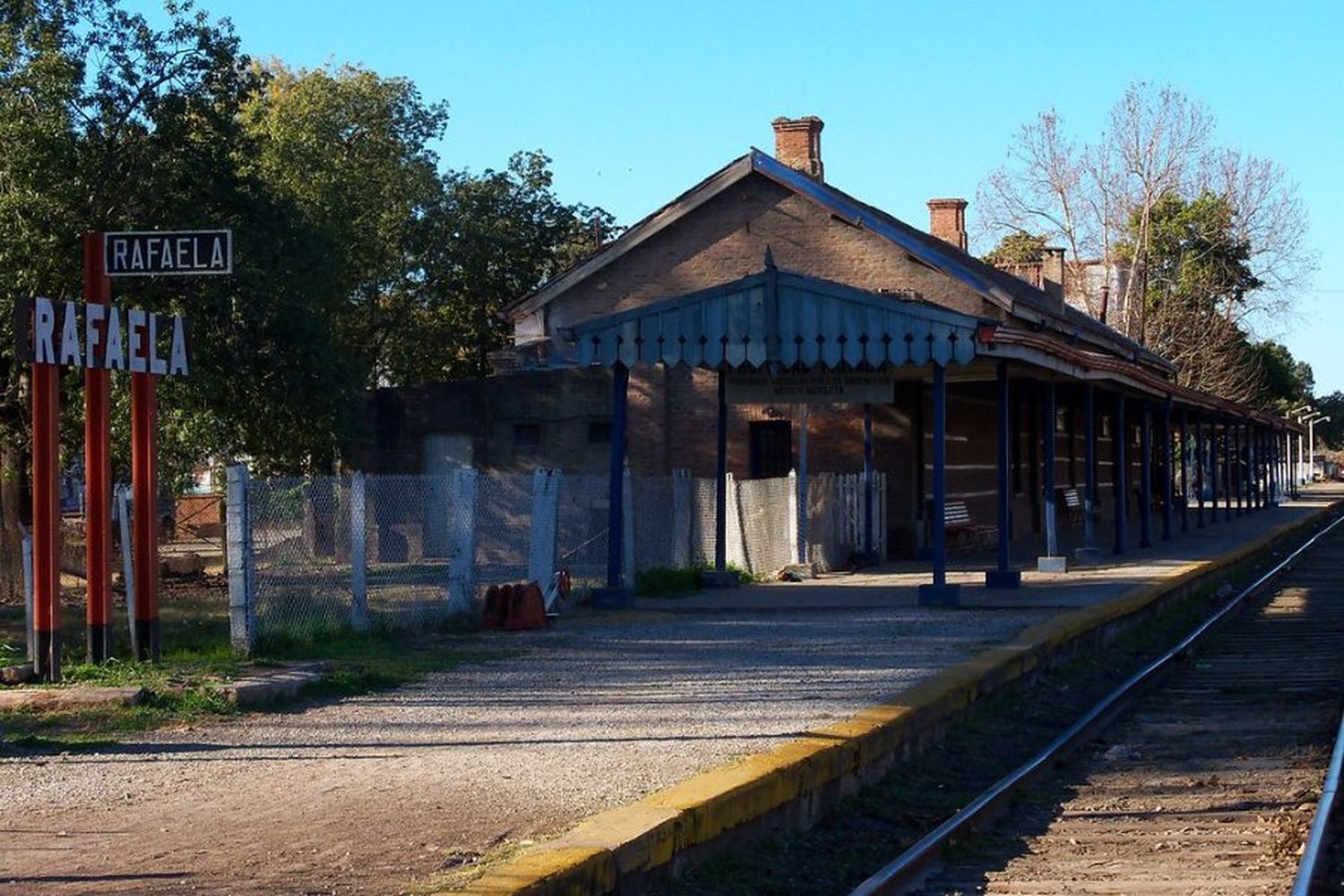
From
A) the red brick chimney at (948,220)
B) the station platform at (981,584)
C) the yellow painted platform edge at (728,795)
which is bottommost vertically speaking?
the yellow painted platform edge at (728,795)

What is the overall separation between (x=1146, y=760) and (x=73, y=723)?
21.8ft

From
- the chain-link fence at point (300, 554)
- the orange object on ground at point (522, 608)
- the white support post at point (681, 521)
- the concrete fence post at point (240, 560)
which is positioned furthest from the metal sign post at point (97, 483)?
the white support post at point (681, 521)

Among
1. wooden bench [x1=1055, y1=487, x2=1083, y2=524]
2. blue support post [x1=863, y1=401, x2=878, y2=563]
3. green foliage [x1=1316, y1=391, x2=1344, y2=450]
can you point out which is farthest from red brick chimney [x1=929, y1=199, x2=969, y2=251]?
green foliage [x1=1316, y1=391, x2=1344, y2=450]

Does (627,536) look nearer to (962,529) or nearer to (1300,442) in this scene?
(962,529)

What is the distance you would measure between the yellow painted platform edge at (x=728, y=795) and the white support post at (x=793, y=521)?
419 inches

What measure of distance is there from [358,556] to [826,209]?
1777cm

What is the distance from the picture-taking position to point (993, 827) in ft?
29.1

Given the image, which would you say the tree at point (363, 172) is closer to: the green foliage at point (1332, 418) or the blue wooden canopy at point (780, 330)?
the blue wooden canopy at point (780, 330)

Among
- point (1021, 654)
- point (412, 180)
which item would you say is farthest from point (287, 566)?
point (412, 180)

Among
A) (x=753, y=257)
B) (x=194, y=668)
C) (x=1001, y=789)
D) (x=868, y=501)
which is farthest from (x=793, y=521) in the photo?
(x=1001, y=789)

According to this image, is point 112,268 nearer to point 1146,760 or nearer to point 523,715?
point 523,715

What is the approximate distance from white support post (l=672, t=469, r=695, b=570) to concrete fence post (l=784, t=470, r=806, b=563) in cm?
185

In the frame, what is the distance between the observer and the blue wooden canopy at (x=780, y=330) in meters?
18.0

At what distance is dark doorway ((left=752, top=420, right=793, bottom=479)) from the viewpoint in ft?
98.6
